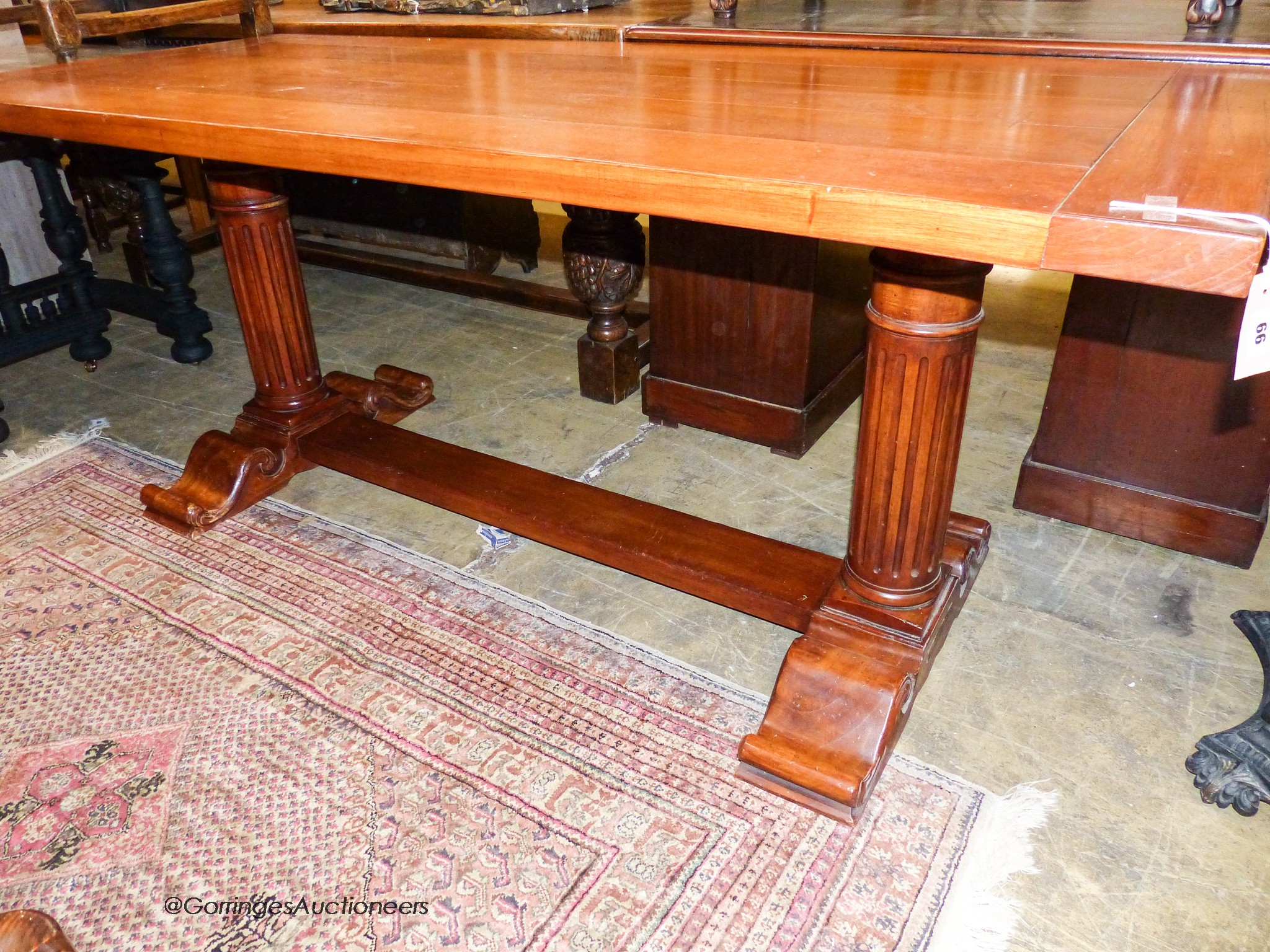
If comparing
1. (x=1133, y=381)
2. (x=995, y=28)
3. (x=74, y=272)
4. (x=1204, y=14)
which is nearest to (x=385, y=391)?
(x=74, y=272)

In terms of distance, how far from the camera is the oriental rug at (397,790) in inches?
49.4

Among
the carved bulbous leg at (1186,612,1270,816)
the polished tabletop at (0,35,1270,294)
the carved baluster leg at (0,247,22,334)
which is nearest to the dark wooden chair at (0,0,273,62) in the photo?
the polished tabletop at (0,35,1270,294)

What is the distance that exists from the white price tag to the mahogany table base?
372 mm

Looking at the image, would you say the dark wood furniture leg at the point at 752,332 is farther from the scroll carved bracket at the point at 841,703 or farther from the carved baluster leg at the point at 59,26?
the carved baluster leg at the point at 59,26

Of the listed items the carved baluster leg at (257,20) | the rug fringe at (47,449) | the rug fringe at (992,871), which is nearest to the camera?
the rug fringe at (992,871)

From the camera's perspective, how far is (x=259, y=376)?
2174mm

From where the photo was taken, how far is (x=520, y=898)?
50.0 inches

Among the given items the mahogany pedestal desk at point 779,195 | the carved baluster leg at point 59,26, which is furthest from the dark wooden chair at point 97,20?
the mahogany pedestal desk at point 779,195

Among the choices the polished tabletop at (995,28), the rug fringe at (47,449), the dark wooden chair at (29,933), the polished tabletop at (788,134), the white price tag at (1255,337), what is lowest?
the rug fringe at (47,449)

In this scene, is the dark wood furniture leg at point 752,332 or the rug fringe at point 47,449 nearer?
the dark wood furniture leg at point 752,332

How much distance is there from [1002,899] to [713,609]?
0.73m

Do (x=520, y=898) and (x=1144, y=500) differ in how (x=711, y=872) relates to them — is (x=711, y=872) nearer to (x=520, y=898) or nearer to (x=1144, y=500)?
(x=520, y=898)

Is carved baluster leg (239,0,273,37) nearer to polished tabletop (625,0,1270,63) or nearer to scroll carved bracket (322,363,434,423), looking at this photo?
scroll carved bracket (322,363,434,423)

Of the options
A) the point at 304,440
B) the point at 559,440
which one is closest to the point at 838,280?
the point at 559,440
